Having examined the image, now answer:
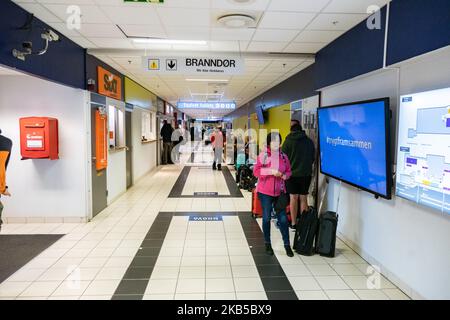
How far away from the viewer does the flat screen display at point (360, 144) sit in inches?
127

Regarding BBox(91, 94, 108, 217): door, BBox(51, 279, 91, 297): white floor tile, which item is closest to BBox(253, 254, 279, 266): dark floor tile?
BBox(51, 279, 91, 297): white floor tile

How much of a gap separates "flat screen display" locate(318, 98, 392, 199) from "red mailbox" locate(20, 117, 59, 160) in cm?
418

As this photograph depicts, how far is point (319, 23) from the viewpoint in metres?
4.07

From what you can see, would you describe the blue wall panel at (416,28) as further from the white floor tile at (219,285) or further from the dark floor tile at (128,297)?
the dark floor tile at (128,297)

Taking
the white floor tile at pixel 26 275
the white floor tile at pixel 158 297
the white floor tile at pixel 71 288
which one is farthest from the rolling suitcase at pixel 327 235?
the white floor tile at pixel 26 275

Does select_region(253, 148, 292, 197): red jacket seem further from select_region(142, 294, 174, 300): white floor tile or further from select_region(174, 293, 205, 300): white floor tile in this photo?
select_region(142, 294, 174, 300): white floor tile

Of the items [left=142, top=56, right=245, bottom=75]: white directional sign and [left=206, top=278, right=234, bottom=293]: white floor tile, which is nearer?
[left=206, top=278, right=234, bottom=293]: white floor tile

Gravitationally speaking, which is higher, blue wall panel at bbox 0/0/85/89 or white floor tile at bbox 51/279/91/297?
blue wall panel at bbox 0/0/85/89

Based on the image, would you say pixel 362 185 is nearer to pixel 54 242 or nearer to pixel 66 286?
pixel 66 286

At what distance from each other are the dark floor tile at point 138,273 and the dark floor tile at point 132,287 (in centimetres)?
10

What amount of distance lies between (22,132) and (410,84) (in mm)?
5333

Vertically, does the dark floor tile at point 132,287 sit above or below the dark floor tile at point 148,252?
below

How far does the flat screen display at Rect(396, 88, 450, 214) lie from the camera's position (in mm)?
2521

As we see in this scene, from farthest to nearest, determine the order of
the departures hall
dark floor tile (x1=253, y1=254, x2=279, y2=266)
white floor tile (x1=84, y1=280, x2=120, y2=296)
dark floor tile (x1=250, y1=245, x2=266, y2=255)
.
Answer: dark floor tile (x1=250, y1=245, x2=266, y2=255) → dark floor tile (x1=253, y1=254, x2=279, y2=266) → white floor tile (x1=84, y1=280, x2=120, y2=296) → the departures hall
